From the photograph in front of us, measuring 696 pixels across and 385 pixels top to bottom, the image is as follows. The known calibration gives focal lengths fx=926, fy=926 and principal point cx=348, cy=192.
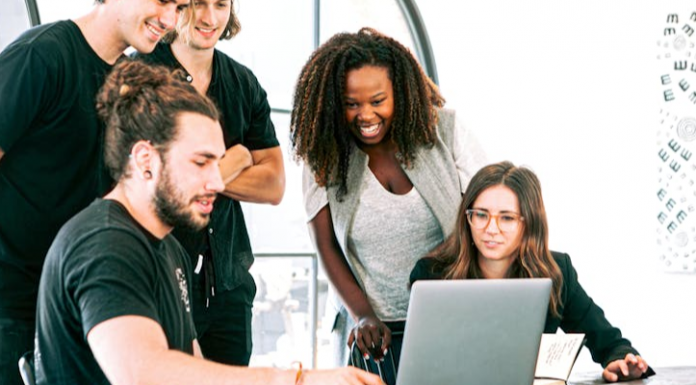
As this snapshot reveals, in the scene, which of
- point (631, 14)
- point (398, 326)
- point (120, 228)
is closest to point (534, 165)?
point (631, 14)

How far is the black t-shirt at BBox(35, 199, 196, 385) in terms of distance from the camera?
1.38 metres

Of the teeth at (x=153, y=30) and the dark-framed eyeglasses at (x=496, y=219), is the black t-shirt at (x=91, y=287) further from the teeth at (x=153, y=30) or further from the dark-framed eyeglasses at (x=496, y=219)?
the dark-framed eyeglasses at (x=496, y=219)

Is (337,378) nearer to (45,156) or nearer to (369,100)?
(45,156)

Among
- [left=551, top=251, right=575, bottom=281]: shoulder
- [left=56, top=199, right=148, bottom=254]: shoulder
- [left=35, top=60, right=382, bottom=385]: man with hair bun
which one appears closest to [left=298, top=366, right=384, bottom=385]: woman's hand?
[left=35, top=60, right=382, bottom=385]: man with hair bun

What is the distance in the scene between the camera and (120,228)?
4.79ft

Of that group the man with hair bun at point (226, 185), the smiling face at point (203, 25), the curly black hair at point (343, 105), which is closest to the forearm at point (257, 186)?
the man with hair bun at point (226, 185)

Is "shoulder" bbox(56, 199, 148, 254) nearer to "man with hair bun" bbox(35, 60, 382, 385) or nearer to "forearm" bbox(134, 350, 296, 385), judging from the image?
"man with hair bun" bbox(35, 60, 382, 385)

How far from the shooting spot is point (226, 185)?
7.07 ft

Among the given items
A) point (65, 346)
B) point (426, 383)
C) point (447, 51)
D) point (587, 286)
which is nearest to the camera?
point (65, 346)

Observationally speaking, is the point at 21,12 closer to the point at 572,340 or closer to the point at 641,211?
the point at 641,211

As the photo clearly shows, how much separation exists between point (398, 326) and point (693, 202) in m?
2.24

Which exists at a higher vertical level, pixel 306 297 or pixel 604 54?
pixel 604 54

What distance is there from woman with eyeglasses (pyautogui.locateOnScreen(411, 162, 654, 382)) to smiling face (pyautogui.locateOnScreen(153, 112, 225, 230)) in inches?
35.9

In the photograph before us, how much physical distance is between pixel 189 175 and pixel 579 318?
1261mm
